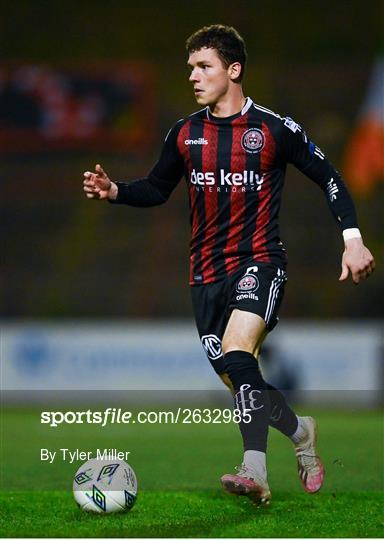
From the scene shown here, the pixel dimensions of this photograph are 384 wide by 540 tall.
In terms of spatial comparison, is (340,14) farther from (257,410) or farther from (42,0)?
(257,410)

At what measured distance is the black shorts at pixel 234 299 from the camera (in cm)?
516

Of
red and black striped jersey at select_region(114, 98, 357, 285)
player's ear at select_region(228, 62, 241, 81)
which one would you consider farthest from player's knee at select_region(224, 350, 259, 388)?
player's ear at select_region(228, 62, 241, 81)

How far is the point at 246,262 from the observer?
17.4ft

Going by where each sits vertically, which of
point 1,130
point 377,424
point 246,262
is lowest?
point 377,424

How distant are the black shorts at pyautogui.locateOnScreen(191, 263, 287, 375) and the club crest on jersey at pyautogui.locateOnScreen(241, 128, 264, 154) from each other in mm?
582

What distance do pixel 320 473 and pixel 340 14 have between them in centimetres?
1599

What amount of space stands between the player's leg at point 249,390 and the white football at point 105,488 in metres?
0.66

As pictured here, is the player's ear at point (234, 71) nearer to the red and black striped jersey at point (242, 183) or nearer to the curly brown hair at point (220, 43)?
the curly brown hair at point (220, 43)

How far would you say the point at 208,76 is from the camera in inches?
209

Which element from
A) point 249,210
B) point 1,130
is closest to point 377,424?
point 249,210

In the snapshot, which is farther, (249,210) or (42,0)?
(42,0)

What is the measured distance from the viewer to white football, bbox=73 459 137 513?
5121 mm

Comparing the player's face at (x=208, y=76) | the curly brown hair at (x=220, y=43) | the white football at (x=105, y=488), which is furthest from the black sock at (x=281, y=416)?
the curly brown hair at (x=220, y=43)

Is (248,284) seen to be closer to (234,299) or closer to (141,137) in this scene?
(234,299)
